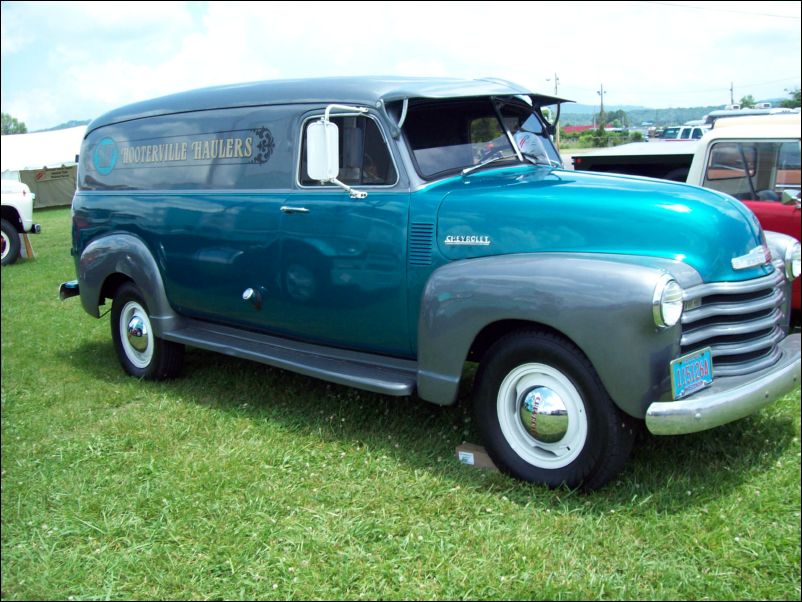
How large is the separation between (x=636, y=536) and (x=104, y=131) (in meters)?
5.36

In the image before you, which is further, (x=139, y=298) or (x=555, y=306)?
(x=139, y=298)

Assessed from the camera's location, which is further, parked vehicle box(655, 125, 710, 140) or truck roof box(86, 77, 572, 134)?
parked vehicle box(655, 125, 710, 140)

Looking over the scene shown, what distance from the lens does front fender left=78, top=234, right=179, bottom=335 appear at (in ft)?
19.2

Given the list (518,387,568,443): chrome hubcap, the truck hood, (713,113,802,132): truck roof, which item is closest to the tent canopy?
(713,113,802,132): truck roof

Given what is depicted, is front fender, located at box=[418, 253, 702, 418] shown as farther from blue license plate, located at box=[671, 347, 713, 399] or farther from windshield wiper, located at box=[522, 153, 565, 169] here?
windshield wiper, located at box=[522, 153, 565, 169]

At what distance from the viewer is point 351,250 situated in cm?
454

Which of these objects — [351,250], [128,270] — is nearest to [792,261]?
[351,250]

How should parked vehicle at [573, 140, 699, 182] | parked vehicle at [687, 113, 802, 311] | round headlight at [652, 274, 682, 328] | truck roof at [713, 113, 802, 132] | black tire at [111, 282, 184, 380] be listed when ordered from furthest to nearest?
parked vehicle at [573, 140, 699, 182] < truck roof at [713, 113, 802, 132] < parked vehicle at [687, 113, 802, 311] < black tire at [111, 282, 184, 380] < round headlight at [652, 274, 682, 328]

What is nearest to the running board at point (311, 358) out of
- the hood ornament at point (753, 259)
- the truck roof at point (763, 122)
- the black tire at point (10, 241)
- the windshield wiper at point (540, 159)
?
the windshield wiper at point (540, 159)

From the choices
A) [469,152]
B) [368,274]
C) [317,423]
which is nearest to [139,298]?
[317,423]

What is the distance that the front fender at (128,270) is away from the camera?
5.86 m

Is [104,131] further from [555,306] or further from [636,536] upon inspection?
[636,536]

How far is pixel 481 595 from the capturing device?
3037 mm

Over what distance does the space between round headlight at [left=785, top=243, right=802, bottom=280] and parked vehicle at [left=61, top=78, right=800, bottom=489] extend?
0.06 ft
